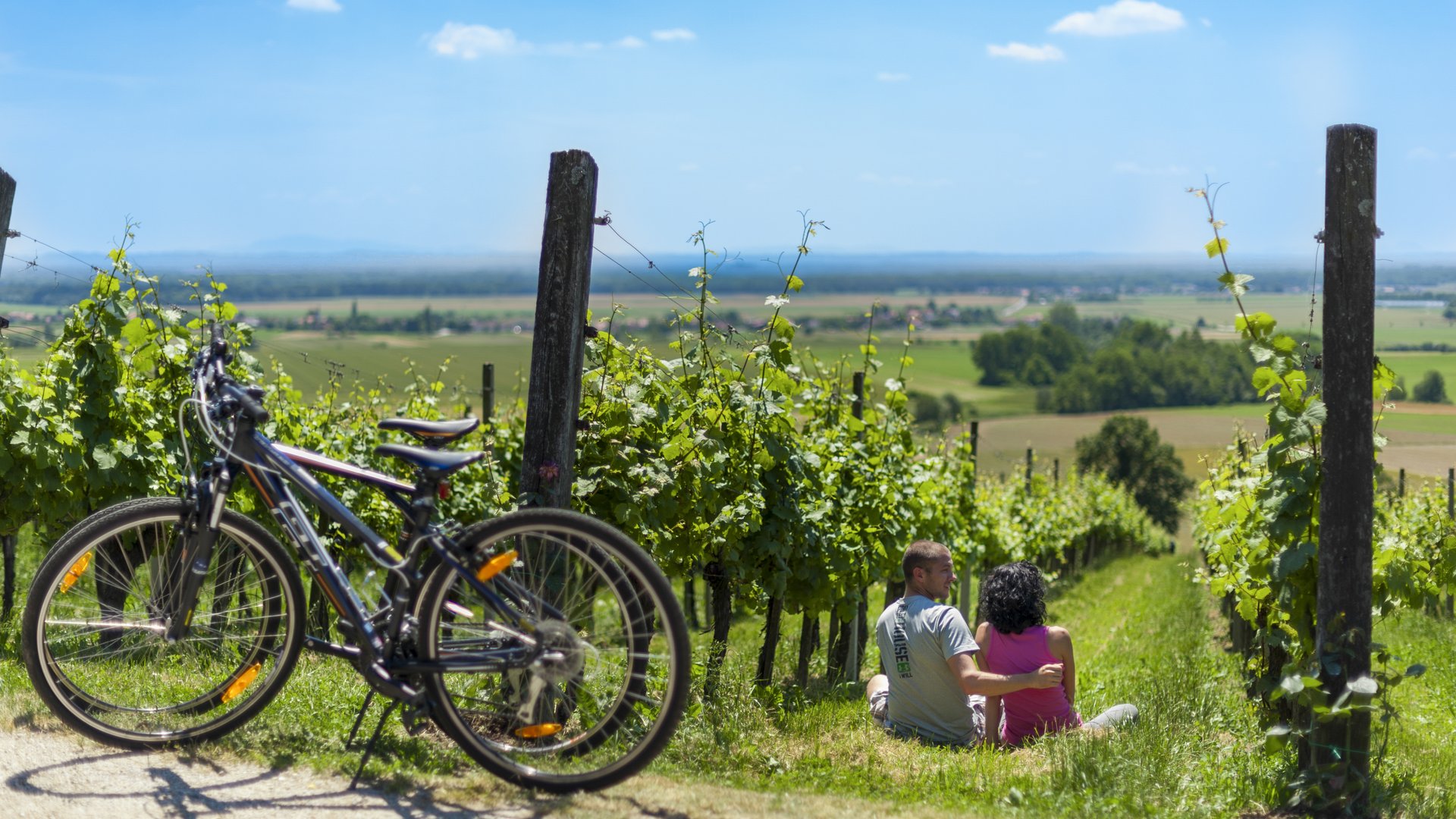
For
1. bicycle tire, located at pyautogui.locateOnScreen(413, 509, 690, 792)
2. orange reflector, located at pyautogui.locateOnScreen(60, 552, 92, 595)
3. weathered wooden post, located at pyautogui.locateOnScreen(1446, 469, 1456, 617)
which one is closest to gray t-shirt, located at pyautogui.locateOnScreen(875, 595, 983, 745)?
bicycle tire, located at pyautogui.locateOnScreen(413, 509, 690, 792)

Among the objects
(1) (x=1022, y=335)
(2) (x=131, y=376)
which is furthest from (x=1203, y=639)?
(1) (x=1022, y=335)

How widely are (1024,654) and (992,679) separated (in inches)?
12.5

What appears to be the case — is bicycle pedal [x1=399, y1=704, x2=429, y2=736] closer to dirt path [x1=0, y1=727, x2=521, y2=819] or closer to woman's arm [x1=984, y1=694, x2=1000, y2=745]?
dirt path [x1=0, y1=727, x2=521, y2=819]

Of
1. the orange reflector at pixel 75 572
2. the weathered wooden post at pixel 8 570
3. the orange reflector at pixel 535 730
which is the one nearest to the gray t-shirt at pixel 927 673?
the orange reflector at pixel 535 730

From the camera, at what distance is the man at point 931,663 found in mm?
5453

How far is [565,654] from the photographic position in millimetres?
3850

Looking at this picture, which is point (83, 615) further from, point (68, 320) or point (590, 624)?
point (68, 320)

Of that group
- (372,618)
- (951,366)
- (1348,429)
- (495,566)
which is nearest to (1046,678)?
(1348,429)

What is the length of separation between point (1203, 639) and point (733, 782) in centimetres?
1294

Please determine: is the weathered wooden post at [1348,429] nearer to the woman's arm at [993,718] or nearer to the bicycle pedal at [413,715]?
the woman's arm at [993,718]

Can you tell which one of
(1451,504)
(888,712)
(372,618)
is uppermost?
(372,618)

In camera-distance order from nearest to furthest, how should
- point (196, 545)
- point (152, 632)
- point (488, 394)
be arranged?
1. point (196, 545)
2. point (152, 632)
3. point (488, 394)

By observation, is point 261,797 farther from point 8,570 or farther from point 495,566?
point 8,570

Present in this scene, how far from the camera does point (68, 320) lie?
23.0ft
